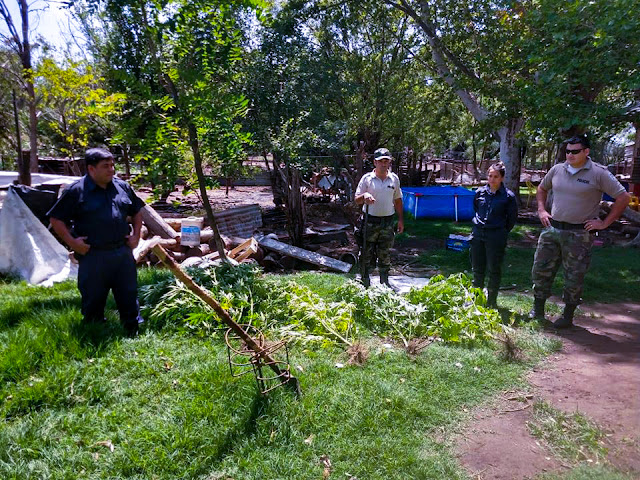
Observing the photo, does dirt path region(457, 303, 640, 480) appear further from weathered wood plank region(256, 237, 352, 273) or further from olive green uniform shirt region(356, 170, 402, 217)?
weathered wood plank region(256, 237, 352, 273)

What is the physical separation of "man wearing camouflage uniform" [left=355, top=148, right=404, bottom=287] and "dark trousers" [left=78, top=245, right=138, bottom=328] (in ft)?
9.61

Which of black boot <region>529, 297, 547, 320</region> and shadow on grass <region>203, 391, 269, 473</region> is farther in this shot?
black boot <region>529, 297, 547, 320</region>

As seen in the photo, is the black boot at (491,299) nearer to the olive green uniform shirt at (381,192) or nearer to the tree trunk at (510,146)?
the olive green uniform shirt at (381,192)

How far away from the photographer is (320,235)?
33.6ft

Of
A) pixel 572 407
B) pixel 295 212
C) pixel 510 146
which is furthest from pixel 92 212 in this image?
pixel 510 146

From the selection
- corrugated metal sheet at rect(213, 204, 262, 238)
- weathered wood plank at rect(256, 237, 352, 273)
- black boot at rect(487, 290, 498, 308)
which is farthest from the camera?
corrugated metal sheet at rect(213, 204, 262, 238)

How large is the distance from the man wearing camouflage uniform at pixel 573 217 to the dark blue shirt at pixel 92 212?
437 centimetres

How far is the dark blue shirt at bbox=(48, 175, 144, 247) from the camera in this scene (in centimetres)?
361

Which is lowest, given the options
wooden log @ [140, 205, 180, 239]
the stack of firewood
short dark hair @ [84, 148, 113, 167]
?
the stack of firewood

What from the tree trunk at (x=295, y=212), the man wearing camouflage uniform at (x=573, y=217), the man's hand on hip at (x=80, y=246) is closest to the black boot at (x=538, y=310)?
the man wearing camouflage uniform at (x=573, y=217)

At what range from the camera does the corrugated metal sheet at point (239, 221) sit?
32.7ft

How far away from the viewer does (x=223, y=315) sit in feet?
9.30

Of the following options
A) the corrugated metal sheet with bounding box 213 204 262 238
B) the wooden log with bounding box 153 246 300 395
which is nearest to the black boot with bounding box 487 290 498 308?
the wooden log with bounding box 153 246 300 395

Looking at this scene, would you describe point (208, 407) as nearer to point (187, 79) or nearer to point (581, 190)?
point (187, 79)
